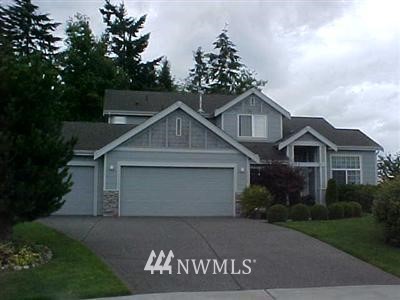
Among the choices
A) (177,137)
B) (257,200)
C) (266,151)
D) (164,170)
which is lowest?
(257,200)

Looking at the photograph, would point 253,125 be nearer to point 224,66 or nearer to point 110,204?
point 110,204

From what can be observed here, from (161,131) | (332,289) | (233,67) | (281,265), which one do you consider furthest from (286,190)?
(233,67)

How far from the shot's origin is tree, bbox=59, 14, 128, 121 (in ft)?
145

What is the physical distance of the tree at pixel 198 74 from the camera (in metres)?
61.2

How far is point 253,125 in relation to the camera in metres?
29.6

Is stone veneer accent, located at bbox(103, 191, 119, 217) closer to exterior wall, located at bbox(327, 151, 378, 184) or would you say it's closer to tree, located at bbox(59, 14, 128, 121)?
exterior wall, located at bbox(327, 151, 378, 184)

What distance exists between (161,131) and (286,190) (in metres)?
6.35

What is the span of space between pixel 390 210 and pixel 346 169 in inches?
613

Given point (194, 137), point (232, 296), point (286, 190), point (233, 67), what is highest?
point (233, 67)

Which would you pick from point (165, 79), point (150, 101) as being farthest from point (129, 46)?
point (150, 101)

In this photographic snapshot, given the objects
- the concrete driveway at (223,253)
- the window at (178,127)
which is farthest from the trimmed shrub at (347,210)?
the window at (178,127)

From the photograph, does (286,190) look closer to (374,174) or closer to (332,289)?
(374,174)

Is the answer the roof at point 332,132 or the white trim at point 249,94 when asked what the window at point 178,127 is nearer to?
the white trim at point 249,94

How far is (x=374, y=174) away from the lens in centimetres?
2958
